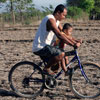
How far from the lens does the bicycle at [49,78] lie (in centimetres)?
429

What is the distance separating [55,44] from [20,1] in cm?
3932

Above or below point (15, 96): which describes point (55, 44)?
above

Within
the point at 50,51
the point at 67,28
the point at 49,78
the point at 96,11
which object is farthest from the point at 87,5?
the point at 50,51

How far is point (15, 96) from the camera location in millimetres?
4613

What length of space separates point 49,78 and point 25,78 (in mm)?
519

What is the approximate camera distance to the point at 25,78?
460 centimetres

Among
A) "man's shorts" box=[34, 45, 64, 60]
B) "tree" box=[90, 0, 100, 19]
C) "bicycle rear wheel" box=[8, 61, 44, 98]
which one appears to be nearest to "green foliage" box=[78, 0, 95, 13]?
"tree" box=[90, 0, 100, 19]

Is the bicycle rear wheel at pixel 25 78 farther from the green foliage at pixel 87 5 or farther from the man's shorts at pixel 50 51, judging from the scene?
the green foliage at pixel 87 5

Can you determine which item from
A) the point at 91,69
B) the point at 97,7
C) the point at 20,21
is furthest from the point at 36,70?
the point at 97,7

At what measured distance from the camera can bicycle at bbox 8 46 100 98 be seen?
429 centimetres

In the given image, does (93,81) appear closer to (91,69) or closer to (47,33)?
(91,69)

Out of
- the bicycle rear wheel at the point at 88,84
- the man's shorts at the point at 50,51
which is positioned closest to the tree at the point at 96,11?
the bicycle rear wheel at the point at 88,84

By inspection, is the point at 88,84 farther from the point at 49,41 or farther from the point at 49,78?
the point at 49,41

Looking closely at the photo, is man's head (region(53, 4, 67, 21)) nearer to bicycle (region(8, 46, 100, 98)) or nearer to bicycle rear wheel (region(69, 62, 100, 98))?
bicycle (region(8, 46, 100, 98))
